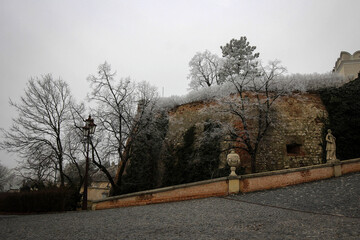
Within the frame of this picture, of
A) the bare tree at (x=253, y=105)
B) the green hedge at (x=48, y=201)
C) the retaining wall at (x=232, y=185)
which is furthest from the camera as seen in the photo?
the bare tree at (x=253, y=105)

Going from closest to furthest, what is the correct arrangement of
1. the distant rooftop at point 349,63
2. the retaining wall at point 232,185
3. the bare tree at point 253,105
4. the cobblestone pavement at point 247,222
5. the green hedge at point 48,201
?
the cobblestone pavement at point 247,222 < the retaining wall at point 232,185 < the green hedge at point 48,201 < the bare tree at point 253,105 < the distant rooftop at point 349,63

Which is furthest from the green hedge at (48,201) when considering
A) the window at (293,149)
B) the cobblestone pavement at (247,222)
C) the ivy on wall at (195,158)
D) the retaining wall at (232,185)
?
the window at (293,149)

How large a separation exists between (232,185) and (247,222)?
14.8 ft

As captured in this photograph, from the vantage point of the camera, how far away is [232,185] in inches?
428

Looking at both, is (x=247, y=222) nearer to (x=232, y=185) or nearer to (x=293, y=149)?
(x=232, y=185)

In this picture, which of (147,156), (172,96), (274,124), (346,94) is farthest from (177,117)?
(346,94)

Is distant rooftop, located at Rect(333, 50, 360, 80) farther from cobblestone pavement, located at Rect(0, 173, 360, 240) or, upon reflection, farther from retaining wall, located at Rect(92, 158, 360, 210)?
cobblestone pavement, located at Rect(0, 173, 360, 240)

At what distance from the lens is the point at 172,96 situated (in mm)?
22438

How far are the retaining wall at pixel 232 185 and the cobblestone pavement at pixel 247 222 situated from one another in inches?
38.5

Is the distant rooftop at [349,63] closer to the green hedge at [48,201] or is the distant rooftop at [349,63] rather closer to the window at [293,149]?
the window at [293,149]

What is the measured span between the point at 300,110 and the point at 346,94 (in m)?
Answer: 3.26

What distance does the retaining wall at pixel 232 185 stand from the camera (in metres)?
10.8

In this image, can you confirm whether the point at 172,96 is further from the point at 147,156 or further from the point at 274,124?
the point at 274,124

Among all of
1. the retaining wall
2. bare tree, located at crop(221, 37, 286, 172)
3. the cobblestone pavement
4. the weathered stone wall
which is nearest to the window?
the weathered stone wall
